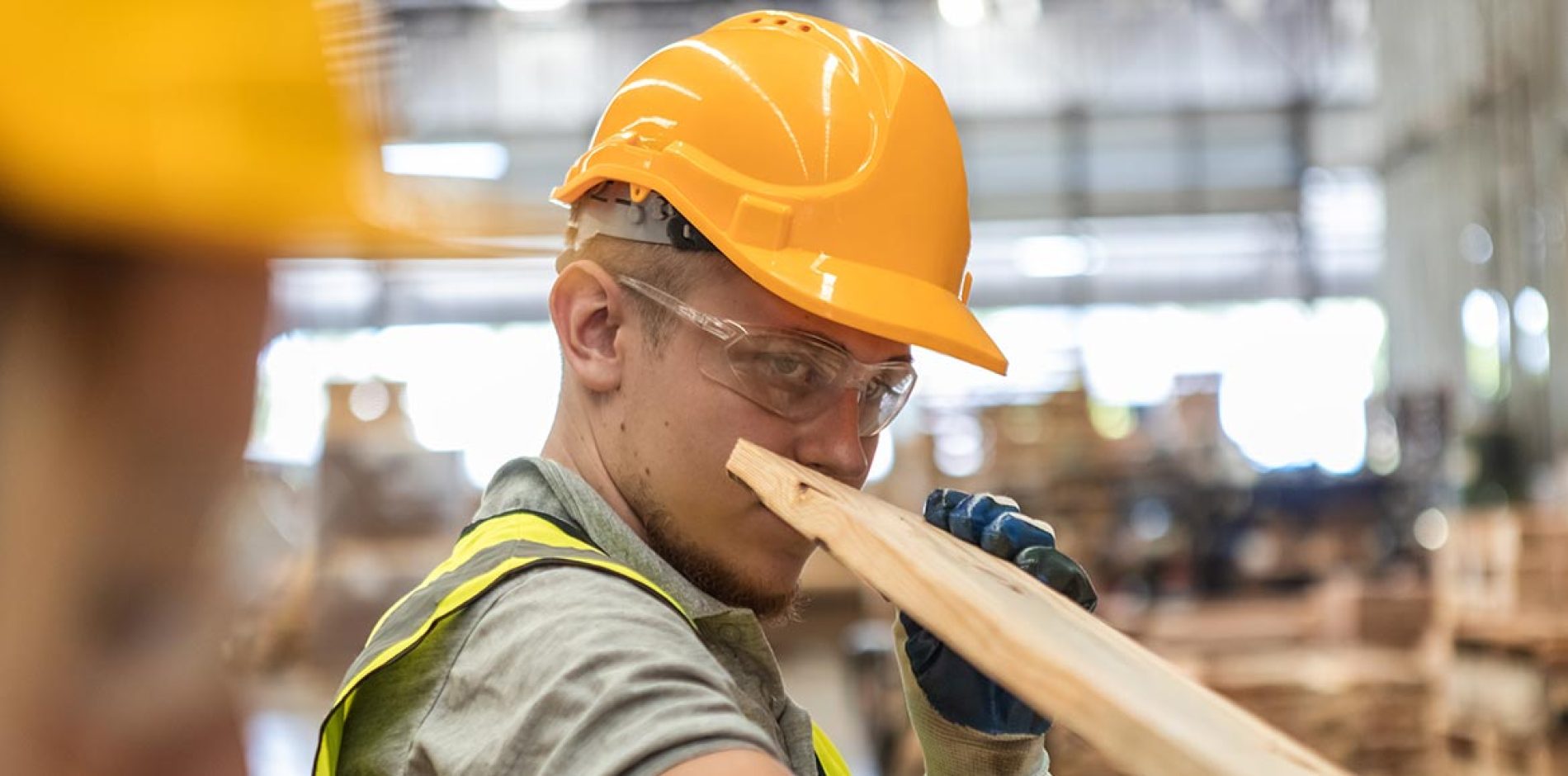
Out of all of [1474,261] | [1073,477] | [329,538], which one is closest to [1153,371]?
[1474,261]

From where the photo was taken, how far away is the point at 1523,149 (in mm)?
19031

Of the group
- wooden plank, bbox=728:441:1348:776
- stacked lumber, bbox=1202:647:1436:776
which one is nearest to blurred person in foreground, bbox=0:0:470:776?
wooden plank, bbox=728:441:1348:776

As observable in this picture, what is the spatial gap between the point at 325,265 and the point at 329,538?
38.5 feet

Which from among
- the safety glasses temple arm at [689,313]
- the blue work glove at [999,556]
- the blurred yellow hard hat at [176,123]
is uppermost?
the blurred yellow hard hat at [176,123]

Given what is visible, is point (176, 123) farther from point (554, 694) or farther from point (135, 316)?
point (554, 694)

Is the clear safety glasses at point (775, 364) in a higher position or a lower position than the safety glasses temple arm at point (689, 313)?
lower

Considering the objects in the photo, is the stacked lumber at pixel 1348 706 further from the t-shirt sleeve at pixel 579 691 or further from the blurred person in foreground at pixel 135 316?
the blurred person in foreground at pixel 135 316

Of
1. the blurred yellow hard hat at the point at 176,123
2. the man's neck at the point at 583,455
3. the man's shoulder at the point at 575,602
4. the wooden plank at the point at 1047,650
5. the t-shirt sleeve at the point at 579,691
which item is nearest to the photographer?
the blurred yellow hard hat at the point at 176,123

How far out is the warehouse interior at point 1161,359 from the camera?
783cm

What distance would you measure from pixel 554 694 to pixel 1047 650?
1.20 feet

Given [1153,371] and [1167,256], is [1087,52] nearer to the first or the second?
[1167,256]

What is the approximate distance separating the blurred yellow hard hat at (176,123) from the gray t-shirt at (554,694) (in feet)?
2.21

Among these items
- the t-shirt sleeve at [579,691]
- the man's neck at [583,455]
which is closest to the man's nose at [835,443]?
the man's neck at [583,455]

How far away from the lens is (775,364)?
1.75 metres
